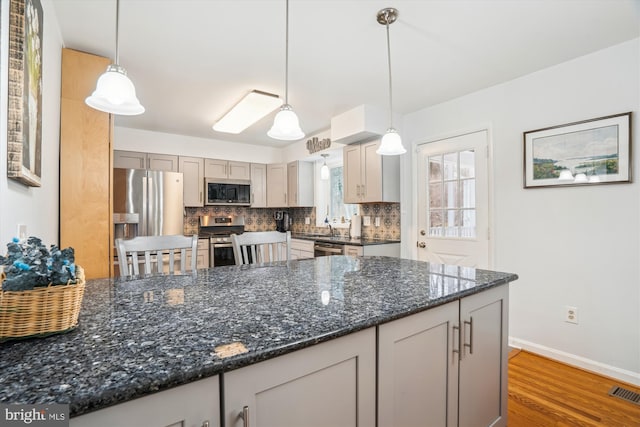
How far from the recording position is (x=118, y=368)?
0.60 m

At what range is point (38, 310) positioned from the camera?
72 centimetres

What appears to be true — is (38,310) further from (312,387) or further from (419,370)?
(419,370)

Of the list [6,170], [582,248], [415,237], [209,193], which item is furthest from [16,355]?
[209,193]

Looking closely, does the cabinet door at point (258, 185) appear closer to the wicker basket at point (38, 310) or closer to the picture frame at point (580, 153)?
the picture frame at point (580, 153)

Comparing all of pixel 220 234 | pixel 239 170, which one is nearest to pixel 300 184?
pixel 239 170

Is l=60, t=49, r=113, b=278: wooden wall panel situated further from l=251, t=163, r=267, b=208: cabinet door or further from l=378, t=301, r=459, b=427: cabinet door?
l=251, t=163, r=267, b=208: cabinet door

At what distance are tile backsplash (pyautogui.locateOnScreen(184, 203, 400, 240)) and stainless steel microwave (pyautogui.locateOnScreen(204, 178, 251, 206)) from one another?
0.34 m

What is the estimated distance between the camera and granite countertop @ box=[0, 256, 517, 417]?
1.86 ft

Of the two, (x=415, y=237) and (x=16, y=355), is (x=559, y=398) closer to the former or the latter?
(x=415, y=237)

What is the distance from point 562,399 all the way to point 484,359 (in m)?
1.15

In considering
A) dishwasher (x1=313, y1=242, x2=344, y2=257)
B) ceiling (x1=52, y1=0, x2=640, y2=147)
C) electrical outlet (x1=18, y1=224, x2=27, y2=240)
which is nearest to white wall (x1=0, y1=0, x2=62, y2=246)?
electrical outlet (x1=18, y1=224, x2=27, y2=240)

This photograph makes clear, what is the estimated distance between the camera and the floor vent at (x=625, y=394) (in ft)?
6.43

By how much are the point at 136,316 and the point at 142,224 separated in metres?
3.16

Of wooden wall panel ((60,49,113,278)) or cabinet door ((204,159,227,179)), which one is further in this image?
cabinet door ((204,159,227,179))
